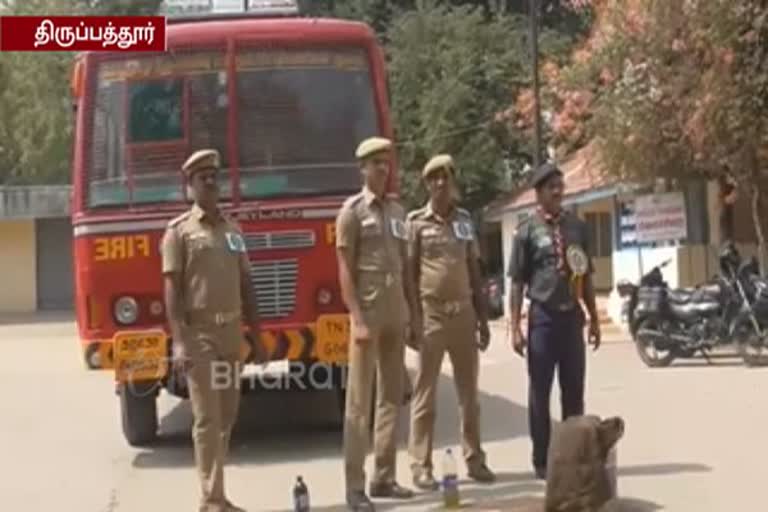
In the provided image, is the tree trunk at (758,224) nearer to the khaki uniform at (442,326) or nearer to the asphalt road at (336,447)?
the asphalt road at (336,447)

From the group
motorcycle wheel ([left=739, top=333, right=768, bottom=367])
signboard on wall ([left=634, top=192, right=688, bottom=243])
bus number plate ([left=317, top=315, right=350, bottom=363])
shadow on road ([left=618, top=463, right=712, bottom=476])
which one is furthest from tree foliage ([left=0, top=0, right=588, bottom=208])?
shadow on road ([left=618, top=463, right=712, bottom=476])

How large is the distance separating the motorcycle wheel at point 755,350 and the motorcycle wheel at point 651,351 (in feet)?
2.86

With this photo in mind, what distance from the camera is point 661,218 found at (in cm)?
2045

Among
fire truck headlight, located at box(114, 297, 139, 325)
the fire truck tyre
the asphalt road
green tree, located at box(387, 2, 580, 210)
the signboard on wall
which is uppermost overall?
green tree, located at box(387, 2, 580, 210)

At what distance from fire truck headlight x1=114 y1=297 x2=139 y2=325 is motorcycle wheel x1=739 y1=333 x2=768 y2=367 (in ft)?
28.2

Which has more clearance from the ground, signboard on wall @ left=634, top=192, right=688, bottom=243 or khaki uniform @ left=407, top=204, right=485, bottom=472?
signboard on wall @ left=634, top=192, right=688, bottom=243

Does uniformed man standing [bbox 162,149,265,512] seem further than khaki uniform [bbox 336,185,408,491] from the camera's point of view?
No

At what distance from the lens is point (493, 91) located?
34.4 meters

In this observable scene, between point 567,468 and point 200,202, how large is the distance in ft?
8.65

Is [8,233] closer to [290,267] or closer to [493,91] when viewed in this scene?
[493,91]

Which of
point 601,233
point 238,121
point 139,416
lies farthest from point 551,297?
point 601,233

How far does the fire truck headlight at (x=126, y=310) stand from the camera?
989 cm

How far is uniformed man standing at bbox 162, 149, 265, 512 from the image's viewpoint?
7.83 metres

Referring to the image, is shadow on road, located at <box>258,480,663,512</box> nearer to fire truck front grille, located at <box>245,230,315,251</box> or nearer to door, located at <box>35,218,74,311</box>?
fire truck front grille, located at <box>245,230,315,251</box>
